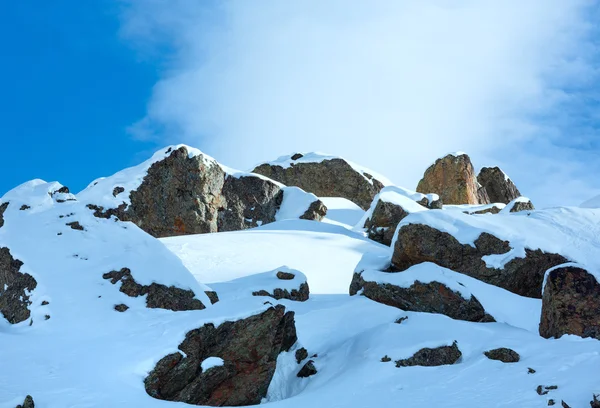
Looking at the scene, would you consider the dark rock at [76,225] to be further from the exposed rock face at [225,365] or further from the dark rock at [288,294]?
the dark rock at [288,294]

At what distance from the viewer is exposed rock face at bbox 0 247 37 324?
10.4 meters

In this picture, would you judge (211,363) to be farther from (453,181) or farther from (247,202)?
(453,181)

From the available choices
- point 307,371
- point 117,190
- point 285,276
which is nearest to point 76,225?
point 307,371

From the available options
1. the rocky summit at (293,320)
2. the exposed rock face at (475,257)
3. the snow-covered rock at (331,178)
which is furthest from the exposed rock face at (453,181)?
the exposed rock face at (475,257)

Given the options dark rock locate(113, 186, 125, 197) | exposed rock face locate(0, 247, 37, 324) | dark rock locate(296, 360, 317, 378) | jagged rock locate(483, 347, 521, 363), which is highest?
dark rock locate(113, 186, 125, 197)

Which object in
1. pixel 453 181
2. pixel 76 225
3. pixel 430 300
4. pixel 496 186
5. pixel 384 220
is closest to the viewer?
pixel 76 225

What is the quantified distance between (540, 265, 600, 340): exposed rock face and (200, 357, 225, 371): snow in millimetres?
5814

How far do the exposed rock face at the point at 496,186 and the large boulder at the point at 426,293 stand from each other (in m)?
35.8

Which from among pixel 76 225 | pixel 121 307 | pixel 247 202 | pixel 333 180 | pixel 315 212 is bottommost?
pixel 121 307

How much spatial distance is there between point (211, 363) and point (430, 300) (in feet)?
20.4

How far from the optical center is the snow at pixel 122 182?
26.9 meters

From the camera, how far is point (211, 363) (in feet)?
31.2

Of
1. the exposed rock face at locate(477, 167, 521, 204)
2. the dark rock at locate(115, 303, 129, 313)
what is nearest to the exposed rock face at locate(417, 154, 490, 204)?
the exposed rock face at locate(477, 167, 521, 204)

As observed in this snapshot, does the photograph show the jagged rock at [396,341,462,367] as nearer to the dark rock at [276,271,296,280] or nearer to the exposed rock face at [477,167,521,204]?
the dark rock at [276,271,296,280]
